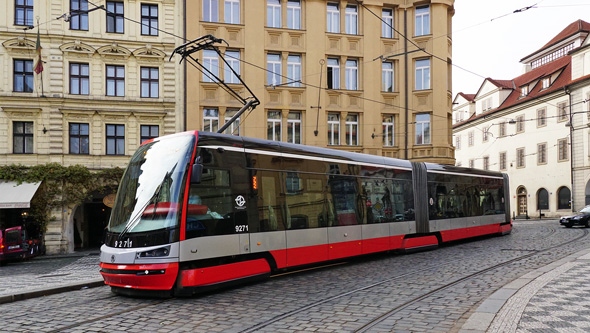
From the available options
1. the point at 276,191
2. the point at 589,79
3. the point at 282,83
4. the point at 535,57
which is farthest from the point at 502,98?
the point at 276,191

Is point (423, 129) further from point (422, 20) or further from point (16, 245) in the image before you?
point (16, 245)

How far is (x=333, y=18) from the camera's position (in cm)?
2908

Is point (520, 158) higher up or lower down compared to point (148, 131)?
Answer: higher up

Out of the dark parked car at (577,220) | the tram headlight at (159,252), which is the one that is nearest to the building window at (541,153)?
the dark parked car at (577,220)

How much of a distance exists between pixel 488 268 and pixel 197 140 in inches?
296

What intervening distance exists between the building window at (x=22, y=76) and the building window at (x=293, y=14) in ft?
42.6

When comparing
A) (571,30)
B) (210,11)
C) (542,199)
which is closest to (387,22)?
(210,11)

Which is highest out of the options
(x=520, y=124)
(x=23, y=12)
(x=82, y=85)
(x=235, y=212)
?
(x=23, y=12)

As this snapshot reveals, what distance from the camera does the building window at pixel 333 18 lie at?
29000mm

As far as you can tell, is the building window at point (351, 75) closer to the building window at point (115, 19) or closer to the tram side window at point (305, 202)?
the building window at point (115, 19)

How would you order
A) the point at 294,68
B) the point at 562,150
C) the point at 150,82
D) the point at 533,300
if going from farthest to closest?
1. the point at 562,150
2. the point at 294,68
3. the point at 150,82
4. the point at 533,300

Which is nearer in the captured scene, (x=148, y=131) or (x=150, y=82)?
(x=148, y=131)

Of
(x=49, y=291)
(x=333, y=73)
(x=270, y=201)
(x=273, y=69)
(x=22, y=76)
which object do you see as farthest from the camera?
(x=333, y=73)

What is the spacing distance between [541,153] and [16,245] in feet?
151
